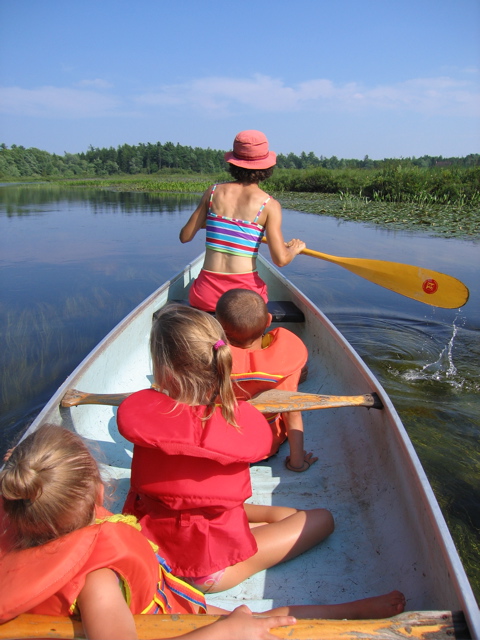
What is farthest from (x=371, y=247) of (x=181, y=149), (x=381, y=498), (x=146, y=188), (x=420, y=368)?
(x=181, y=149)

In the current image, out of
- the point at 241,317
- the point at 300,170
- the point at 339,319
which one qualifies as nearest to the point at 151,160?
the point at 300,170

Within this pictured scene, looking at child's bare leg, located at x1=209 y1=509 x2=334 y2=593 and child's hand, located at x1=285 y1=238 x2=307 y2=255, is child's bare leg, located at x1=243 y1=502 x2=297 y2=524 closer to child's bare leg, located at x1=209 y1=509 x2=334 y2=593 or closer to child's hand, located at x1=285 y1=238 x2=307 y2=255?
child's bare leg, located at x1=209 y1=509 x2=334 y2=593

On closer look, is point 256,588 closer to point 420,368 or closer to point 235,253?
point 235,253

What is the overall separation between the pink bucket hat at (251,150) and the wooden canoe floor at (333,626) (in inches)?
91.2

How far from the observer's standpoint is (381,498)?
1.83 metres

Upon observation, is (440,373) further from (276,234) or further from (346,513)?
(346,513)

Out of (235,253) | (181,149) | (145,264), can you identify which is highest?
(181,149)

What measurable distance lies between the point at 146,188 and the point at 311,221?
2251 centimetres

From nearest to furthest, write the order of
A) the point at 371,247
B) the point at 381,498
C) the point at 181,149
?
the point at 381,498, the point at 371,247, the point at 181,149

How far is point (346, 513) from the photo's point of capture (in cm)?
188

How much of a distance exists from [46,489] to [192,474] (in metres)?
0.47

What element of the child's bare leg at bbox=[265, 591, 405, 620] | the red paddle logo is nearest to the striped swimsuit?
the red paddle logo

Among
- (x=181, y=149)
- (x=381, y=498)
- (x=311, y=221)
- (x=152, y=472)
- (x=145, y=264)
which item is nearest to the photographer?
(x=152, y=472)

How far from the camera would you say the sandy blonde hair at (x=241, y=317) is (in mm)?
2127
